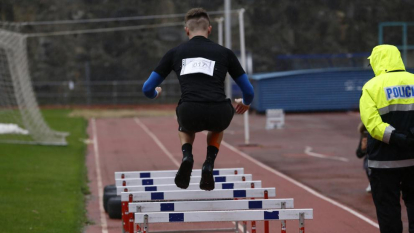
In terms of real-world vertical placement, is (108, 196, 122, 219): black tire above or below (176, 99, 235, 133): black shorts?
below

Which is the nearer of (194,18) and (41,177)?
(194,18)

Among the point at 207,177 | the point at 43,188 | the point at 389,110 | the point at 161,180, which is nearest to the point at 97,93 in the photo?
the point at 43,188

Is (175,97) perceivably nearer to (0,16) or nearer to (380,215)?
(0,16)

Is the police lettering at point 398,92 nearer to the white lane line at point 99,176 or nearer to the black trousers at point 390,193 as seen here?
the black trousers at point 390,193

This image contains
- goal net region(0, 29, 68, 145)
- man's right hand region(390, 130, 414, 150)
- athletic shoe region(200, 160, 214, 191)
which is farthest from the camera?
goal net region(0, 29, 68, 145)

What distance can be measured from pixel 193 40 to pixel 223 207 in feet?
5.26

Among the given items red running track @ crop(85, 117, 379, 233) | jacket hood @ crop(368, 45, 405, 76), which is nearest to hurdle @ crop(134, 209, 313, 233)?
jacket hood @ crop(368, 45, 405, 76)

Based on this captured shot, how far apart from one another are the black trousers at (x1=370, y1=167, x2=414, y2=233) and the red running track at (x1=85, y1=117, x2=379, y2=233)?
138 inches

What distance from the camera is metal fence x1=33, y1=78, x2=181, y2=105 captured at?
48.5m

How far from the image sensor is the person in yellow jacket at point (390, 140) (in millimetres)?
7383

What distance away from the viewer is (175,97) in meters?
49.4

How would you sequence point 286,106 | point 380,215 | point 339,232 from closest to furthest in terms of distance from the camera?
point 380,215, point 339,232, point 286,106

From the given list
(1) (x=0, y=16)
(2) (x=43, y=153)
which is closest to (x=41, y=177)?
(2) (x=43, y=153)

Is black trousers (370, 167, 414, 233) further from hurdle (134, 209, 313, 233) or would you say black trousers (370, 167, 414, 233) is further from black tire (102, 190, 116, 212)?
black tire (102, 190, 116, 212)
